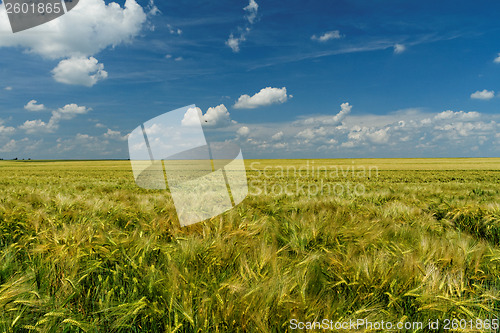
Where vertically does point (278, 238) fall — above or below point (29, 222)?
below

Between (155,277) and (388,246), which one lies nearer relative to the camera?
(155,277)

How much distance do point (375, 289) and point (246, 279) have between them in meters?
1.00

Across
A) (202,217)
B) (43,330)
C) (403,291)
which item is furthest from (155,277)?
(403,291)

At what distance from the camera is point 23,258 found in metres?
2.78

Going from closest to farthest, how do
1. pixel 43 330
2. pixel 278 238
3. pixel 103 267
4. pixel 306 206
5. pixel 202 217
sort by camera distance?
pixel 43 330
pixel 103 267
pixel 278 238
pixel 202 217
pixel 306 206

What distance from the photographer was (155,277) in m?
2.09

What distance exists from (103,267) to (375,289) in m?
2.29

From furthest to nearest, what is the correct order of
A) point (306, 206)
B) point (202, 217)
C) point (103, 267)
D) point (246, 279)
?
point (306, 206), point (202, 217), point (103, 267), point (246, 279)

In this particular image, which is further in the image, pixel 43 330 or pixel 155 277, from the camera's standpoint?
pixel 155 277

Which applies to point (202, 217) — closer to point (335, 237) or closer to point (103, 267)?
point (103, 267)

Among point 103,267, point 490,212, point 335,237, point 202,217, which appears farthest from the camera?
point 490,212

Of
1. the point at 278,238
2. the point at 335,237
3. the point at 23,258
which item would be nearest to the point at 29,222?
the point at 23,258

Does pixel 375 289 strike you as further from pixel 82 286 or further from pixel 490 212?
pixel 490 212

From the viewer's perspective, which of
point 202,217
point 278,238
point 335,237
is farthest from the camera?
point 202,217
